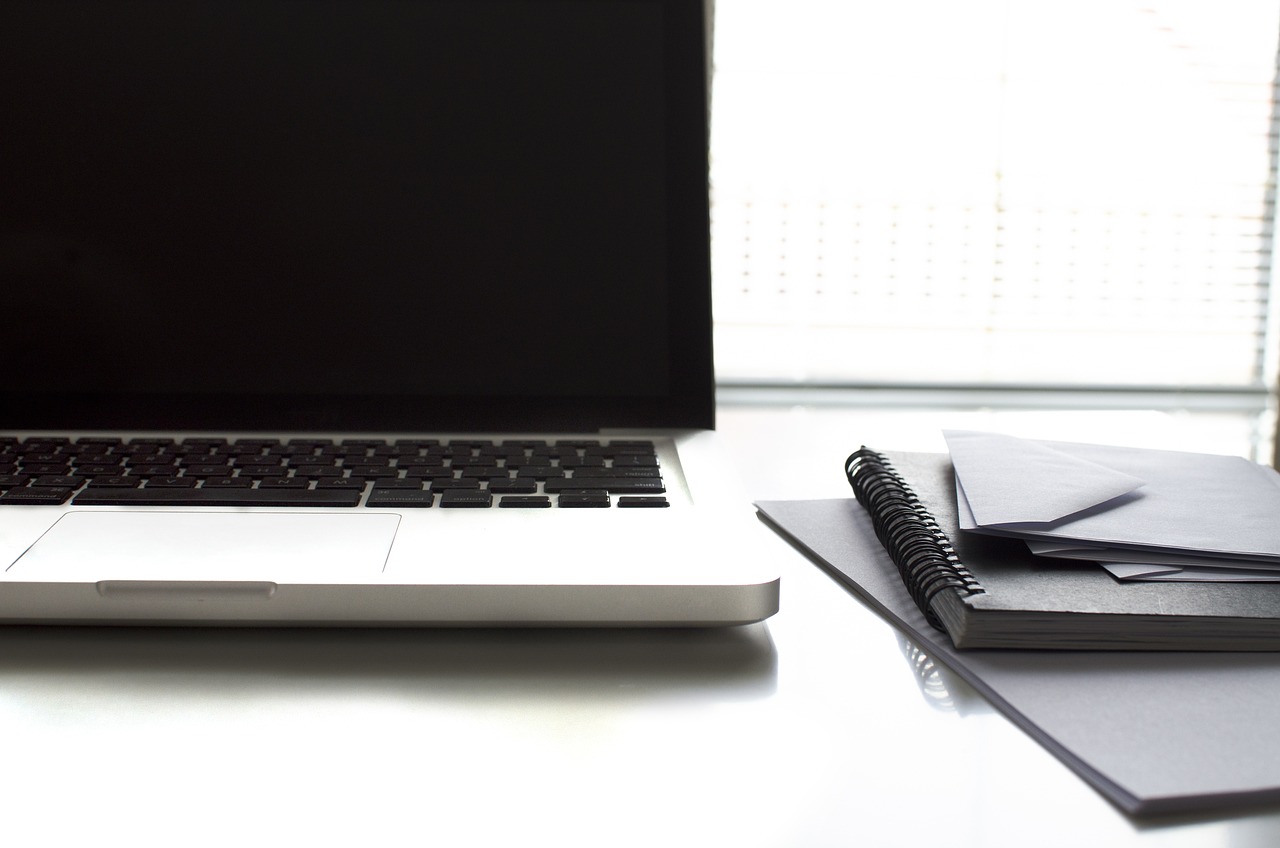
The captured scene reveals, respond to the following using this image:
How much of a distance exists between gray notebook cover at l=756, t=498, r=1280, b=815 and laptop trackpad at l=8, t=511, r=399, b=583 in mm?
275

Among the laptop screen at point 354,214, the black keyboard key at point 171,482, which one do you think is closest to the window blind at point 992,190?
the laptop screen at point 354,214

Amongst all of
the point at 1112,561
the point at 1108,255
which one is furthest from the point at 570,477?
the point at 1108,255

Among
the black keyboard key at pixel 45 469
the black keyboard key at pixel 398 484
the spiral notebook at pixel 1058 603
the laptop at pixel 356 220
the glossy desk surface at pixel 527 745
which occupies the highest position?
the laptop at pixel 356 220

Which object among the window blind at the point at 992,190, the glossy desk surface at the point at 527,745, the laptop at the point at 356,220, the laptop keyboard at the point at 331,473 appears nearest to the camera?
the glossy desk surface at the point at 527,745

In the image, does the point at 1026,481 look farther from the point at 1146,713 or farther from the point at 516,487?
the point at 516,487

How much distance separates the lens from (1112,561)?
48cm

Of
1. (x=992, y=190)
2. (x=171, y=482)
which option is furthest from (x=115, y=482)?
(x=992, y=190)

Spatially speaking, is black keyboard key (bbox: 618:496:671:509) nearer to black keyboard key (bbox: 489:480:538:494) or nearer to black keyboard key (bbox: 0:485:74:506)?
black keyboard key (bbox: 489:480:538:494)

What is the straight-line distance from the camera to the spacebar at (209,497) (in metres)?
0.52

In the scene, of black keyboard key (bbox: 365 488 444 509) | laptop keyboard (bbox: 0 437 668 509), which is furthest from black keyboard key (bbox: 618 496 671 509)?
black keyboard key (bbox: 365 488 444 509)

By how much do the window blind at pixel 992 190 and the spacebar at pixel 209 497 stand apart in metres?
1.38

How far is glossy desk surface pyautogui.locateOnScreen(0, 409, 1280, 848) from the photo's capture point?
311 millimetres

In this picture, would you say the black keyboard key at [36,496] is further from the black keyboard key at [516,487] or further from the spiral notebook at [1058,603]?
the spiral notebook at [1058,603]

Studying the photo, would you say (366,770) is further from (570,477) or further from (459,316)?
(459,316)
